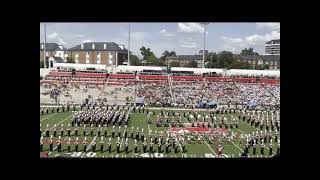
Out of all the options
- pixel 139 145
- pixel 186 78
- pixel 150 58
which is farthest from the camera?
pixel 186 78

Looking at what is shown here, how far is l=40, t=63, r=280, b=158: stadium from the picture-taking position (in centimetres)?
974

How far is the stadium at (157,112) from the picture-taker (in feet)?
32.0

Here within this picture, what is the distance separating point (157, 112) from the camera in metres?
15.1

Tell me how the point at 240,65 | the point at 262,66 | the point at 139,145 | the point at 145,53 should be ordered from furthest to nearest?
1. the point at 262,66
2. the point at 240,65
3. the point at 145,53
4. the point at 139,145

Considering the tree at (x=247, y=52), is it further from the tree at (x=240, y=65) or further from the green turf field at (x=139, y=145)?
the green turf field at (x=139, y=145)

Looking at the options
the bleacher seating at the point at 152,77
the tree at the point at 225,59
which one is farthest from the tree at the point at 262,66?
the bleacher seating at the point at 152,77

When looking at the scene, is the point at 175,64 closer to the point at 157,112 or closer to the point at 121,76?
the point at 121,76

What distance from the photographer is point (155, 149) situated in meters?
9.88

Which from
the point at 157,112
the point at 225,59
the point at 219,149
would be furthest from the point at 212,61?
the point at 219,149

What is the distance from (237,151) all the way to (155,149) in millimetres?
1736

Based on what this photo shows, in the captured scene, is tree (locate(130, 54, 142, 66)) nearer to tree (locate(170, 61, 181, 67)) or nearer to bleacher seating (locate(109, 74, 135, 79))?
bleacher seating (locate(109, 74, 135, 79))

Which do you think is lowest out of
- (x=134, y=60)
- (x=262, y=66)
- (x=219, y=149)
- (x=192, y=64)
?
(x=219, y=149)

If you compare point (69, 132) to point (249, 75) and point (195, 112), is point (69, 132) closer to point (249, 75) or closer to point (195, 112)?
point (195, 112)
